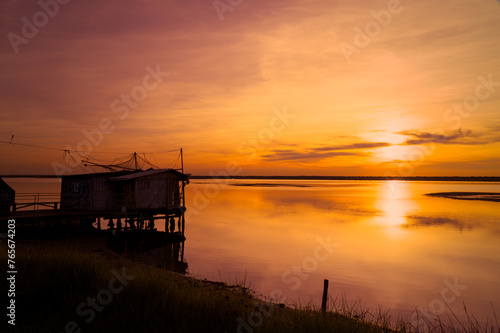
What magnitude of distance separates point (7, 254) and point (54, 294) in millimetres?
4666

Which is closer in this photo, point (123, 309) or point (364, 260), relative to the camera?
point (123, 309)

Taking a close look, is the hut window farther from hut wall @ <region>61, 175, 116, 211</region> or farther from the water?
the water

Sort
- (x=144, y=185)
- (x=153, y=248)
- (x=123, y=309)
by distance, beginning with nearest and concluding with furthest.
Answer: (x=123, y=309) < (x=153, y=248) < (x=144, y=185)

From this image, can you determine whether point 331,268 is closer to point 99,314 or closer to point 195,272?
point 195,272

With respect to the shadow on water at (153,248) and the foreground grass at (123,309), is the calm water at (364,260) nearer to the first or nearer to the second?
the shadow on water at (153,248)

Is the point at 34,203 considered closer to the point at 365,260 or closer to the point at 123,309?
the point at 123,309

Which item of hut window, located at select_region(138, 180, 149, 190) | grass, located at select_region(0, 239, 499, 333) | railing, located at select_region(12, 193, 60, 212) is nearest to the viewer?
grass, located at select_region(0, 239, 499, 333)

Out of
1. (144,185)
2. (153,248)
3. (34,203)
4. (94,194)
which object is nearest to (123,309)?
(34,203)

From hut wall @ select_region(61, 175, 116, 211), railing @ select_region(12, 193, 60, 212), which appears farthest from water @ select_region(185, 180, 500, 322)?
railing @ select_region(12, 193, 60, 212)

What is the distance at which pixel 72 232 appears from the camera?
31.2 meters

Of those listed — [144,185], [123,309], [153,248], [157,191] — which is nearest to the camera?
[123,309]

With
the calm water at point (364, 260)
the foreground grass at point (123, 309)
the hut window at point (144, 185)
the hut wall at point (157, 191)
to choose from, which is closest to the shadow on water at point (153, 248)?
the calm water at point (364, 260)

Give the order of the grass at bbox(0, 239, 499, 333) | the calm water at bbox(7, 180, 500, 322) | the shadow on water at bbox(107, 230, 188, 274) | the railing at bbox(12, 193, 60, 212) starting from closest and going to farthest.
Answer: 1. the grass at bbox(0, 239, 499, 333)
2. the calm water at bbox(7, 180, 500, 322)
3. the shadow on water at bbox(107, 230, 188, 274)
4. the railing at bbox(12, 193, 60, 212)

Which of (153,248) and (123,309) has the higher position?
(123,309)
